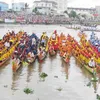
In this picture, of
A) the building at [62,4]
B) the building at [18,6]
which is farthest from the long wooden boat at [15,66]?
the building at [62,4]

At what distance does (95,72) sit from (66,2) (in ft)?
485

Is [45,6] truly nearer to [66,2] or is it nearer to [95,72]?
[66,2]

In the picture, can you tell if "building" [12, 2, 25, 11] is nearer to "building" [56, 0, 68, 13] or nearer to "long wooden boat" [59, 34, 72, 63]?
"building" [56, 0, 68, 13]

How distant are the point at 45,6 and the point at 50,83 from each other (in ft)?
385

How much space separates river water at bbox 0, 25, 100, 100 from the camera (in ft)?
53.3

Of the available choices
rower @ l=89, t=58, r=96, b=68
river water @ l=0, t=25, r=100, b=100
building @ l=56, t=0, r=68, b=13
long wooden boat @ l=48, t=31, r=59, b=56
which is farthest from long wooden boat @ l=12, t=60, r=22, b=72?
building @ l=56, t=0, r=68, b=13

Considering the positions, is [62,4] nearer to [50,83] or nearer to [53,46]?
[53,46]

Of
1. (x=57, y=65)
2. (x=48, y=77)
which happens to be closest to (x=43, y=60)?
(x=57, y=65)

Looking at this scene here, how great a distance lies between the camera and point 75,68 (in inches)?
878

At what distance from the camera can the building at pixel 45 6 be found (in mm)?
127975

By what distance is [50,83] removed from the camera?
1839 cm

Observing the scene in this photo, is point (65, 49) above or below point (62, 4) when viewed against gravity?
below

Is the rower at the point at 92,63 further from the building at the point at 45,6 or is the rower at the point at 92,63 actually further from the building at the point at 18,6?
the building at the point at 18,6

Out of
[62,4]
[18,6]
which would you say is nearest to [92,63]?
[18,6]
